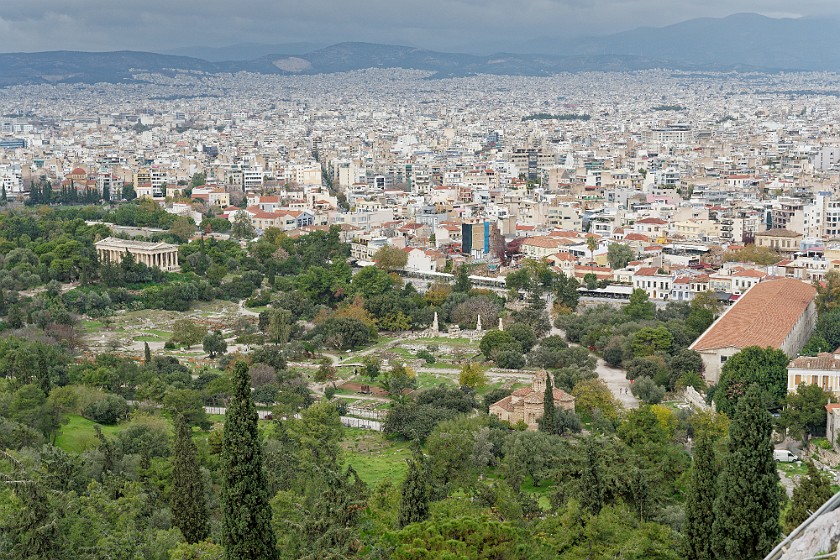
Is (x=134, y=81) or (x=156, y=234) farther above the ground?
(x=134, y=81)

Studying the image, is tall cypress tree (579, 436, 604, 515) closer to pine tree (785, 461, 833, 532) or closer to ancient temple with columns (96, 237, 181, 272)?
pine tree (785, 461, 833, 532)

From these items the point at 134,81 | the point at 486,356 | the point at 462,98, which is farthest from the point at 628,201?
the point at 134,81

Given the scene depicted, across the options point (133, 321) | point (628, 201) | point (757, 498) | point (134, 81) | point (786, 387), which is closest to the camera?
point (757, 498)

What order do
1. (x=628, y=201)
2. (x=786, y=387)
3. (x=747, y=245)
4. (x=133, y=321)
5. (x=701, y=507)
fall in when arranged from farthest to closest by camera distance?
(x=628, y=201) < (x=747, y=245) < (x=133, y=321) < (x=786, y=387) < (x=701, y=507)

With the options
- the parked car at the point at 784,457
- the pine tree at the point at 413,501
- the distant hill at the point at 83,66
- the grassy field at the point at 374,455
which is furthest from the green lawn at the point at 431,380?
the distant hill at the point at 83,66

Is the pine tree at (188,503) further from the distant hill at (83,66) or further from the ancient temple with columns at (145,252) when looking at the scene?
the distant hill at (83,66)

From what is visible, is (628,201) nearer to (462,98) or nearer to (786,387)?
(786,387)
